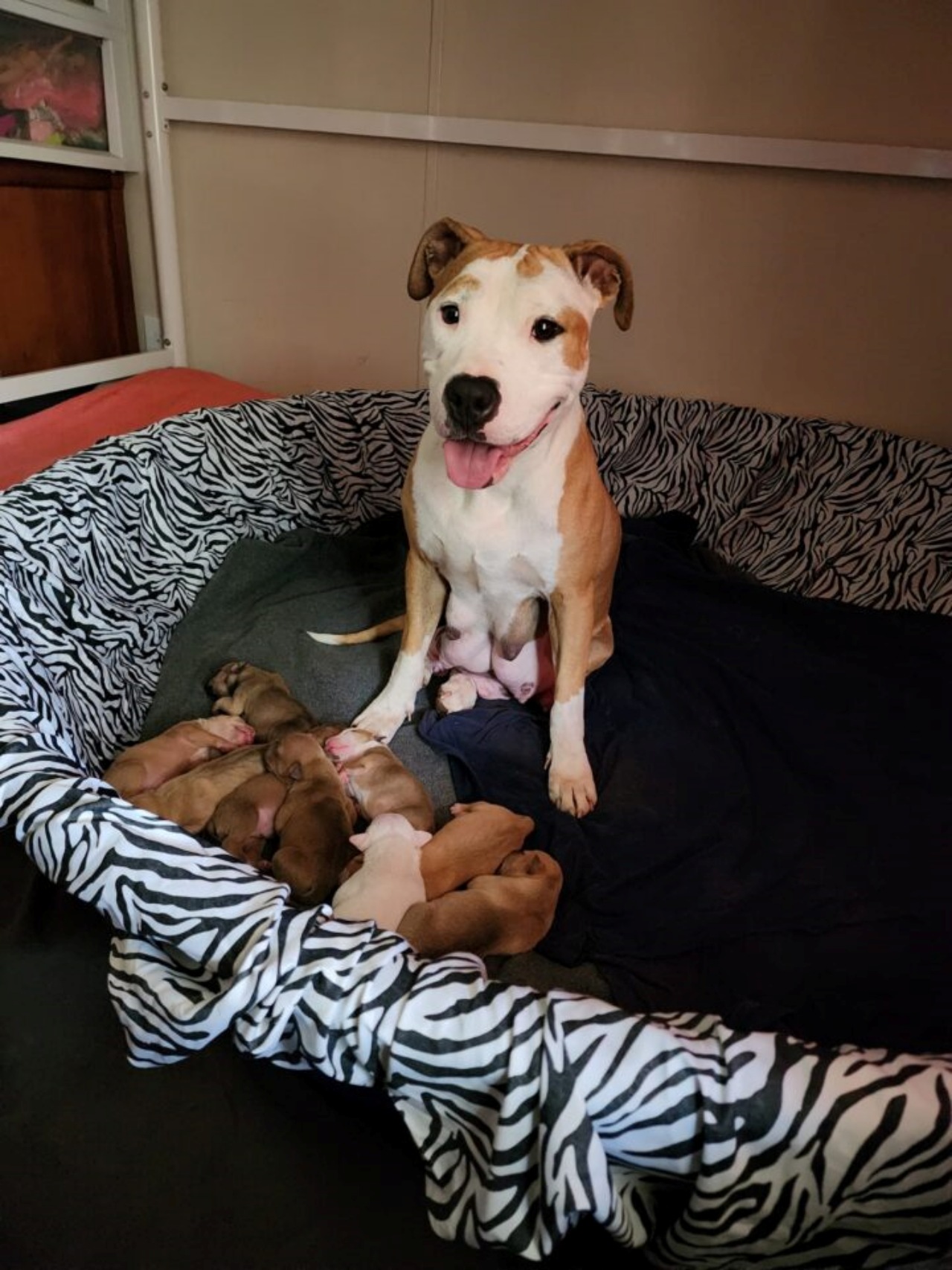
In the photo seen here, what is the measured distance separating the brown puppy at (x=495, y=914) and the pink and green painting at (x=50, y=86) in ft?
9.25

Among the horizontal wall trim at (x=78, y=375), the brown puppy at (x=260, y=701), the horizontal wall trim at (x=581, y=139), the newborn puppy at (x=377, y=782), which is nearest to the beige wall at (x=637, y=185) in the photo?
the horizontal wall trim at (x=581, y=139)

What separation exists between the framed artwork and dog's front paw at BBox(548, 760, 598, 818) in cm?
260

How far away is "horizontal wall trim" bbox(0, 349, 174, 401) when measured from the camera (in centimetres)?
297

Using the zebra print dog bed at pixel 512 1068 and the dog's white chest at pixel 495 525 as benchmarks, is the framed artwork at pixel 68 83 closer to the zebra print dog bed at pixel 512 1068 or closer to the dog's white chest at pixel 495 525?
the dog's white chest at pixel 495 525

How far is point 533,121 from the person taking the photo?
3.10 m

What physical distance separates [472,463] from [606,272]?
524 millimetres

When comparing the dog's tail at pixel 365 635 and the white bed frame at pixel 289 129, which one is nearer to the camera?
the dog's tail at pixel 365 635

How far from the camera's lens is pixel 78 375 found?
125 inches

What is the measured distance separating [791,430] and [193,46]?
2.59 metres

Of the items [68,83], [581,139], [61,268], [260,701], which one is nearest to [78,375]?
[61,268]

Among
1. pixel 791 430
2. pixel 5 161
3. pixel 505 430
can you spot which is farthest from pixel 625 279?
pixel 5 161

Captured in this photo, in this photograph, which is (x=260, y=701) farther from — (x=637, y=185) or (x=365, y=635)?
(x=637, y=185)

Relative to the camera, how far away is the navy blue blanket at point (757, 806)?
1.60 meters

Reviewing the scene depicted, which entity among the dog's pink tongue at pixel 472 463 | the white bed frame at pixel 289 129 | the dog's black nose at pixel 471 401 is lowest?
the dog's pink tongue at pixel 472 463
